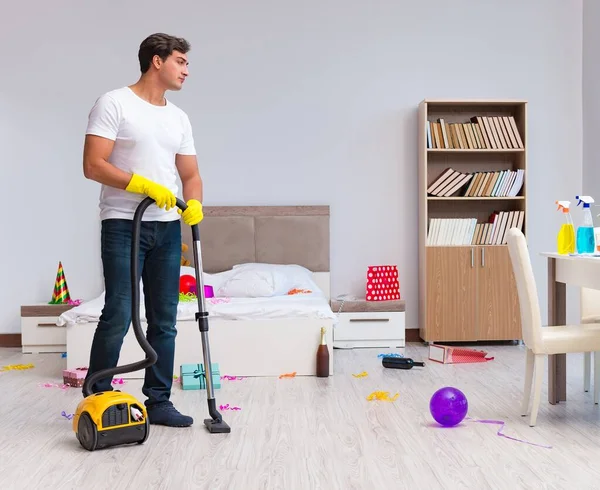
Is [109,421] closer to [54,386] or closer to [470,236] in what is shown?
[54,386]

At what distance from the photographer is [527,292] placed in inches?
122

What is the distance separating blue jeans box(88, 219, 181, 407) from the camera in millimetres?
2977

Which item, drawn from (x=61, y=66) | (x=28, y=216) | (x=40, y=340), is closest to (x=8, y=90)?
(x=61, y=66)

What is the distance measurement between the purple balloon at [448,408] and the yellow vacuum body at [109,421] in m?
1.12

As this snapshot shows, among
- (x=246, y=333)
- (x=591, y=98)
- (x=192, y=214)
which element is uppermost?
(x=591, y=98)

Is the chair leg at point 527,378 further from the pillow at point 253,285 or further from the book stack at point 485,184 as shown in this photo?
the book stack at point 485,184

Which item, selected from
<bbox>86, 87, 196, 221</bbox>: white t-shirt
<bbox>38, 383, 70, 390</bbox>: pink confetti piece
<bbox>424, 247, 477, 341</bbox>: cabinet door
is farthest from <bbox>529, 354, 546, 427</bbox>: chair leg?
<bbox>38, 383, 70, 390</bbox>: pink confetti piece

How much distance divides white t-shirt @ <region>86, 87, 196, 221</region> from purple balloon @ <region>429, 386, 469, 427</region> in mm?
1275

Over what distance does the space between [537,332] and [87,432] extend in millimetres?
1726

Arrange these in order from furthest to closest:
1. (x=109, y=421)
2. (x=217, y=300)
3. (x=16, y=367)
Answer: (x=16, y=367) → (x=217, y=300) → (x=109, y=421)

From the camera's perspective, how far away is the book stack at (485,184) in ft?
17.6

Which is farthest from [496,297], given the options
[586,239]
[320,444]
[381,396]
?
[320,444]

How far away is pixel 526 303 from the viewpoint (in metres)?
3.11

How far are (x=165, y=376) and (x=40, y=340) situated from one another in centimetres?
232
